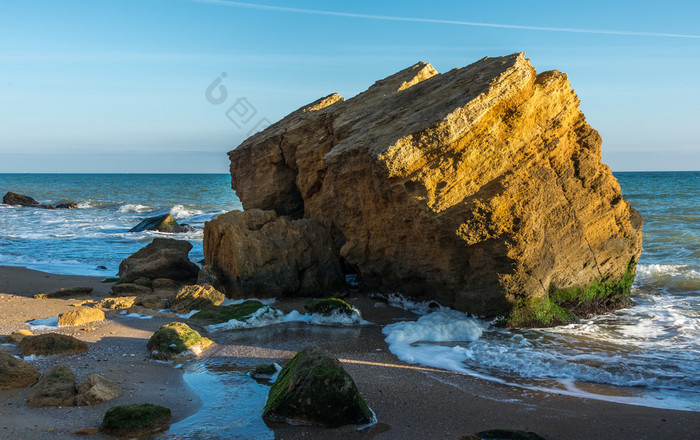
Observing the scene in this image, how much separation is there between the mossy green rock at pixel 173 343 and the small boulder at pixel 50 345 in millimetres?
850

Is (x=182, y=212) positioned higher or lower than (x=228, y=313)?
higher

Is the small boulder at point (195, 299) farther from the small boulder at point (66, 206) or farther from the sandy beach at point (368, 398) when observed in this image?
the small boulder at point (66, 206)

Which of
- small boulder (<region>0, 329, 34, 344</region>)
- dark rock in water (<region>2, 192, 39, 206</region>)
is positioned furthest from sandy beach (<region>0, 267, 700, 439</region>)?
dark rock in water (<region>2, 192, 39, 206</region>)

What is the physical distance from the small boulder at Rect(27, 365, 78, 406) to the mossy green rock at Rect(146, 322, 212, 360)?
147cm

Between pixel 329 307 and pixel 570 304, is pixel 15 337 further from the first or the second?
pixel 570 304

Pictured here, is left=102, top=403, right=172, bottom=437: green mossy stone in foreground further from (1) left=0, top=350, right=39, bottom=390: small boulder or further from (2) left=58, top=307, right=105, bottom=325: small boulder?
(2) left=58, top=307, right=105, bottom=325: small boulder

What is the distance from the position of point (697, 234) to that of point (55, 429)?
20449mm

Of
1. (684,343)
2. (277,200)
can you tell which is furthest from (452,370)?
(277,200)

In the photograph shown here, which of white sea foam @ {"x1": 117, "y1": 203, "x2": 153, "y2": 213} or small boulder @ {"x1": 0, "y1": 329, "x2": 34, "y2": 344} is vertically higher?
white sea foam @ {"x1": 117, "y1": 203, "x2": 153, "y2": 213}

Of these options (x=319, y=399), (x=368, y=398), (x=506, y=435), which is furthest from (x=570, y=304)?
(x=319, y=399)

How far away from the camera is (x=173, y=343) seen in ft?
23.7

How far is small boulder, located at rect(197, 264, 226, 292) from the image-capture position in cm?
1080

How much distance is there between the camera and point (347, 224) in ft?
35.8

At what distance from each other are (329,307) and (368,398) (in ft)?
11.8
